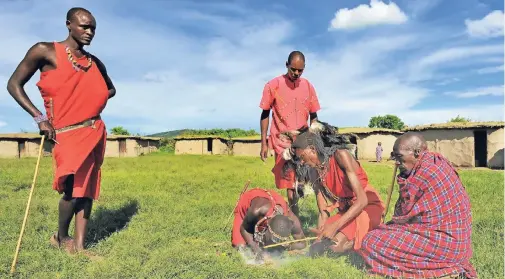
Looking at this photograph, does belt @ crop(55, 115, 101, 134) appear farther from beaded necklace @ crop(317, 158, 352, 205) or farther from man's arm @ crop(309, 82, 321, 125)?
man's arm @ crop(309, 82, 321, 125)

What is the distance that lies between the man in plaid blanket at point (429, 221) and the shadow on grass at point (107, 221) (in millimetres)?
3292

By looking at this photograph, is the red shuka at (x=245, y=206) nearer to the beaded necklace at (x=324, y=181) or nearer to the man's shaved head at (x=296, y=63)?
the beaded necklace at (x=324, y=181)

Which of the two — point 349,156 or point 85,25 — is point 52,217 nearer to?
point 85,25

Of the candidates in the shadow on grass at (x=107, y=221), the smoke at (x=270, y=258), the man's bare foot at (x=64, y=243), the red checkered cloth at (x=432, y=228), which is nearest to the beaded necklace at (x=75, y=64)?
the man's bare foot at (x=64, y=243)

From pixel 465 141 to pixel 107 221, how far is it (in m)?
19.5

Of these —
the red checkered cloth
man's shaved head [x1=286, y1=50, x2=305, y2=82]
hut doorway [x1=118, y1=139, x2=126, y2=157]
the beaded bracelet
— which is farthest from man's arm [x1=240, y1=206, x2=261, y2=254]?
hut doorway [x1=118, y1=139, x2=126, y2=157]

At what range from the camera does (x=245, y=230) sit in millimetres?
4316

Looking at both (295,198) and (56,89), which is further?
(295,198)

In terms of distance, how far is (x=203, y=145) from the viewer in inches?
1420

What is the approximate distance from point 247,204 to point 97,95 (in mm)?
1924

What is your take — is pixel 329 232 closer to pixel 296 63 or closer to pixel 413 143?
pixel 413 143

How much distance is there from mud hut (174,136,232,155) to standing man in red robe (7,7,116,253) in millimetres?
31114

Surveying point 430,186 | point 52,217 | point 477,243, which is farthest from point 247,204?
point 52,217

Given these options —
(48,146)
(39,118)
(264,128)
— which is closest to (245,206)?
(264,128)
